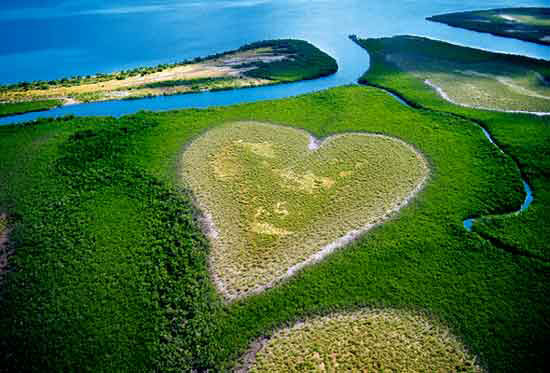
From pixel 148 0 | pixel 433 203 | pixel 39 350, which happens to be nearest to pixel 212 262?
pixel 39 350

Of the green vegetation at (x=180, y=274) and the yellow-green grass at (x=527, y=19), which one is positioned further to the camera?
the yellow-green grass at (x=527, y=19)

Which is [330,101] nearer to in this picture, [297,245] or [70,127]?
[297,245]

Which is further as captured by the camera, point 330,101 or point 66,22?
point 66,22

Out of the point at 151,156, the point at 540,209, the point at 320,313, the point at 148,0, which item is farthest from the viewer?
the point at 148,0

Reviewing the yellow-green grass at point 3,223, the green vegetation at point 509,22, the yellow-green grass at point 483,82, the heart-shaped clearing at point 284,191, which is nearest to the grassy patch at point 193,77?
the yellow-green grass at point 483,82

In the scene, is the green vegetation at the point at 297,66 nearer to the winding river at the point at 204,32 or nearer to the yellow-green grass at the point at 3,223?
the winding river at the point at 204,32

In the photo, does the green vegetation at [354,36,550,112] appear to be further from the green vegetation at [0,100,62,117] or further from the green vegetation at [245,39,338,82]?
the green vegetation at [0,100,62,117]

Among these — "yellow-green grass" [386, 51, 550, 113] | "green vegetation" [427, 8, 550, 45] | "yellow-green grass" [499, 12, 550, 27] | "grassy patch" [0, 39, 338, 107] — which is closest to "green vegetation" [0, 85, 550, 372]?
"yellow-green grass" [386, 51, 550, 113]

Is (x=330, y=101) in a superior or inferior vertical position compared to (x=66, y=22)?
inferior
